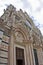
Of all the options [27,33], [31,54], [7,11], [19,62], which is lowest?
[19,62]

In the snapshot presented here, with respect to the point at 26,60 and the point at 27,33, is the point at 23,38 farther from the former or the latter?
the point at 26,60

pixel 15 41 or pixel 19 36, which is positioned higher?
pixel 19 36

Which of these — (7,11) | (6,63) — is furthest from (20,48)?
(7,11)

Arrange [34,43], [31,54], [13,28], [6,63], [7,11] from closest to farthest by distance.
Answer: [6,63] < [13,28] < [7,11] < [31,54] < [34,43]

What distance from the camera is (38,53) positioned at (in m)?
6.12

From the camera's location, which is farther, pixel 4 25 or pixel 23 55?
pixel 23 55

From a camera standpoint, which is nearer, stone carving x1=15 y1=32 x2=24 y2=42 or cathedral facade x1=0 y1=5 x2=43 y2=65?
cathedral facade x1=0 y1=5 x2=43 y2=65

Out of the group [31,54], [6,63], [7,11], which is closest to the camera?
[6,63]

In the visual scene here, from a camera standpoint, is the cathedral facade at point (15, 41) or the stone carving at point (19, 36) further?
the stone carving at point (19, 36)

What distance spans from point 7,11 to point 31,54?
2093 mm

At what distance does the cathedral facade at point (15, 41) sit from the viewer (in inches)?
155

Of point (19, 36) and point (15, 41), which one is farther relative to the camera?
point (19, 36)

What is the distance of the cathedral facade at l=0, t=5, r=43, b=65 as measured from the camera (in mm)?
3925

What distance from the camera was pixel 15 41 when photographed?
4648 millimetres
